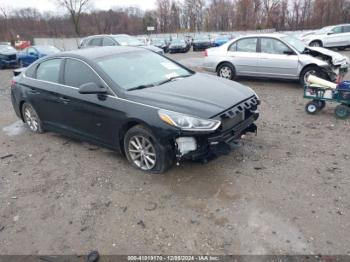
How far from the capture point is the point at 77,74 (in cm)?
466

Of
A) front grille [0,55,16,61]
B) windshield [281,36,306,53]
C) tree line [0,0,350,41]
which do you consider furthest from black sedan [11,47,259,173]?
tree line [0,0,350,41]

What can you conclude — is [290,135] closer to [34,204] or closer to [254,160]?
[254,160]

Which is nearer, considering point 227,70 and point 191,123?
point 191,123

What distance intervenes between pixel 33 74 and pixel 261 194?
451cm

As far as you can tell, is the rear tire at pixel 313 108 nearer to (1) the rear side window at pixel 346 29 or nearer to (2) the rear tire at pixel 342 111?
(2) the rear tire at pixel 342 111

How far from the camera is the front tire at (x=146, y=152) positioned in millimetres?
3801

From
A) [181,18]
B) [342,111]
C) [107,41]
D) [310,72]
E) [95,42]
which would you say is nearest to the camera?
[342,111]

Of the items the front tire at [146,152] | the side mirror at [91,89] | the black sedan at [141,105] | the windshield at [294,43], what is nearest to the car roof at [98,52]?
the black sedan at [141,105]

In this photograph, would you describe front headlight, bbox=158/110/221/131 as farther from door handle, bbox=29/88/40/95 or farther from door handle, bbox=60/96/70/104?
door handle, bbox=29/88/40/95

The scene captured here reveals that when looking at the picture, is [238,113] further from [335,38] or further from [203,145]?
[335,38]

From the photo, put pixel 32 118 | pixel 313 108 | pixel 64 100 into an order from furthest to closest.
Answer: pixel 313 108, pixel 32 118, pixel 64 100

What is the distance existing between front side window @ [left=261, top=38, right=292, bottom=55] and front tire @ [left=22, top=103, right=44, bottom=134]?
642 centimetres

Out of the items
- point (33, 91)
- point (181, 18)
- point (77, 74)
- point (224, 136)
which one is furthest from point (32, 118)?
point (181, 18)

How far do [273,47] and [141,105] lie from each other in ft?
20.4
